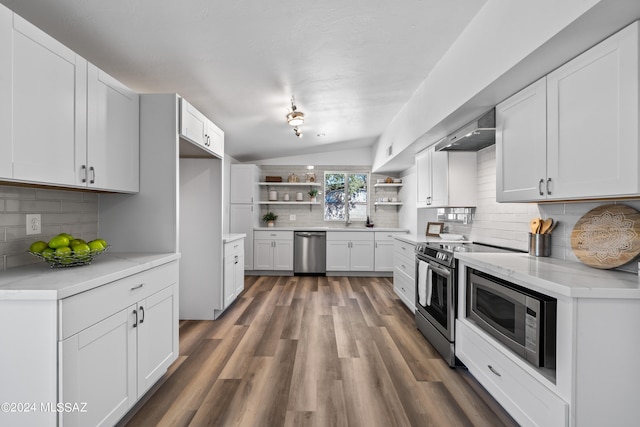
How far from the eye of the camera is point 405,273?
13.2ft

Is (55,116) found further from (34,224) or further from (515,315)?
(515,315)

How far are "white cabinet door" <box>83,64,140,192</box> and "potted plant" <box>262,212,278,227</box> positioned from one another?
160 inches

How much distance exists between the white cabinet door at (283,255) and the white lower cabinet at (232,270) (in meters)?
1.67

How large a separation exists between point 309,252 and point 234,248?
7.30ft

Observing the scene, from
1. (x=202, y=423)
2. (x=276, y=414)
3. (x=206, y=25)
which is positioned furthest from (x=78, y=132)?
(x=276, y=414)

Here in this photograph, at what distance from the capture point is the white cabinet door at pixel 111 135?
1917 millimetres

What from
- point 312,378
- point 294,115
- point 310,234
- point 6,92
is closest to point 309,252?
point 310,234

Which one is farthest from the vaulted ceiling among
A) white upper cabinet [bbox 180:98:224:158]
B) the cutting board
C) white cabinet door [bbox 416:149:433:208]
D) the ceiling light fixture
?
the cutting board

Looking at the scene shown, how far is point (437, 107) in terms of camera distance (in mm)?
2945

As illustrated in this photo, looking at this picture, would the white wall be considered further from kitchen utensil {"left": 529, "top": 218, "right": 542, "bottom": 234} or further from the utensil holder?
the utensil holder

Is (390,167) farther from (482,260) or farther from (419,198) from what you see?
(482,260)

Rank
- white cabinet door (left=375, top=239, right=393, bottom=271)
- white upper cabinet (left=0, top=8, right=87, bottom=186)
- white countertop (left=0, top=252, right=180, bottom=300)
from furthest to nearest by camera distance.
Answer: white cabinet door (left=375, top=239, right=393, bottom=271) → white upper cabinet (left=0, top=8, right=87, bottom=186) → white countertop (left=0, top=252, right=180, bottom=300)

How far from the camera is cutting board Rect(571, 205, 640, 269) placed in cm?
174

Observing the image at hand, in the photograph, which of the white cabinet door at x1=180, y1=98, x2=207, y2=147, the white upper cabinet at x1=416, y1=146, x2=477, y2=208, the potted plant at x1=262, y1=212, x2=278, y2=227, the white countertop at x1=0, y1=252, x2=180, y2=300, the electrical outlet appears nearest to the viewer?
the white countertop at x1=0, y1=252, x2=180, y2=300
